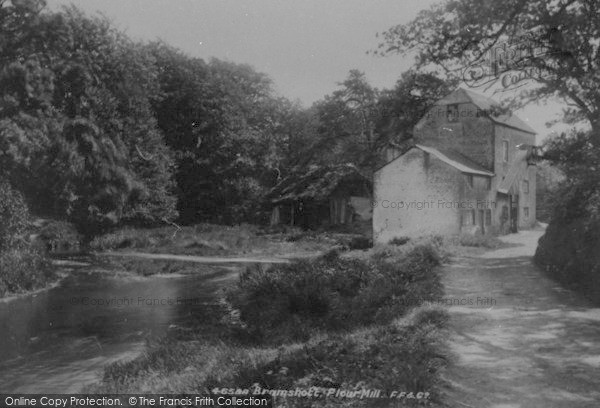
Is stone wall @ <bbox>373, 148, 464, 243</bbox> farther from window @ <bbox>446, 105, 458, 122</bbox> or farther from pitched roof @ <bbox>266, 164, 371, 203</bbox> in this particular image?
pitched roof @ <bbox>266, 164, 371, 203</bbox>

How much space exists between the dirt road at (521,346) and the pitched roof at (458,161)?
14120 mm

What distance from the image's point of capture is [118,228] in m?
32.5

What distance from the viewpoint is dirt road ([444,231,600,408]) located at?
597cm

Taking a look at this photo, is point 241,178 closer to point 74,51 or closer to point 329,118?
point 329,118

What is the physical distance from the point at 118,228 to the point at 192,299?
16.8 m

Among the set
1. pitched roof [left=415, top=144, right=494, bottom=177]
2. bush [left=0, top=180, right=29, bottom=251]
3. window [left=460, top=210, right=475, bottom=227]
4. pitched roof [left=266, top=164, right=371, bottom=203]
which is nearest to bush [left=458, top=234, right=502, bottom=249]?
window [left=460, top=210, right=475, bottom=227]

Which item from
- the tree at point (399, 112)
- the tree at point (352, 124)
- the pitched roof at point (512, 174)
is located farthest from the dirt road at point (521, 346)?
the tree at point (352, 124)

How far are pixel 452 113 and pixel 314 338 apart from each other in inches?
911

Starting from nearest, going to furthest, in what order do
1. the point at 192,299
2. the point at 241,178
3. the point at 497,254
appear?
1. the point at 192,299
2. the point at 497,254
3. the point at 241,178

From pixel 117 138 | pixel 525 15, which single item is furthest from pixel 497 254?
pixel 117 138

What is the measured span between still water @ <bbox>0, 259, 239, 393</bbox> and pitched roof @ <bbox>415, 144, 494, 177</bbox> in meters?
11.8

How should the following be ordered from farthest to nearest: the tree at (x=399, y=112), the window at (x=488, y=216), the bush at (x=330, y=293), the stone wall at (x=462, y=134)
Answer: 1. the tree at (x=399, y=112)
2. the stone wall at (x=462, y=134)
3. the window at (x=488, y=216)
4. the bush at (x=330, y=293)

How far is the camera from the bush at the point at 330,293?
12312mm

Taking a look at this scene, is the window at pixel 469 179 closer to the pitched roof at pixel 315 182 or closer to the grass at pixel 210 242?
the grass at pixel 210 242
